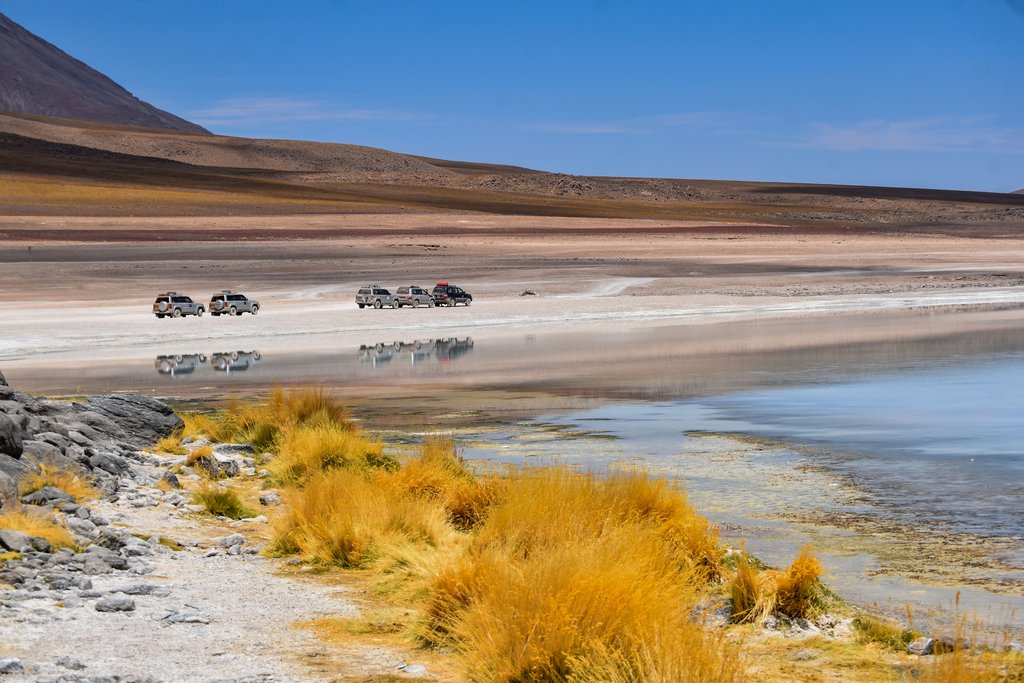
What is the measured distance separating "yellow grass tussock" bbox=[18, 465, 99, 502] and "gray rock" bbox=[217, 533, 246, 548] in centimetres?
163

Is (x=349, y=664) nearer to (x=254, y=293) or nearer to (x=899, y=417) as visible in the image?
(x=899, y=417)

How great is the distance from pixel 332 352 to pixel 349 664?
28500 mm

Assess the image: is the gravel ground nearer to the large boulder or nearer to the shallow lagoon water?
the shallow lagoon water

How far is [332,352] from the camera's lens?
35.7m

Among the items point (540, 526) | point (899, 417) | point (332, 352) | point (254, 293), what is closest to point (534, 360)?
point (332, 352)

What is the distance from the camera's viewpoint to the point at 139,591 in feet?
29.5

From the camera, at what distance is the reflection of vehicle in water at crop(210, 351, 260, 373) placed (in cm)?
3098

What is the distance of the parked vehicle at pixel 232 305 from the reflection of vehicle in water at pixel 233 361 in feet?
53.9

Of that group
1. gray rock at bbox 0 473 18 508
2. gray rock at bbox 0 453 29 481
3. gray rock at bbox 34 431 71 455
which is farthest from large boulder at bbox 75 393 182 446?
gray rock at bbox 0 473 18 508

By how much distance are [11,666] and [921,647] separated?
16.4 ft

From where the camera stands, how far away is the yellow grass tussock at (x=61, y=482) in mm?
11406

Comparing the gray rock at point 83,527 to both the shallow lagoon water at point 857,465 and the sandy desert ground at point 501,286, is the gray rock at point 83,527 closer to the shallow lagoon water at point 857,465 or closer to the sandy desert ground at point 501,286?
the shallow lagoon water at point 857,465

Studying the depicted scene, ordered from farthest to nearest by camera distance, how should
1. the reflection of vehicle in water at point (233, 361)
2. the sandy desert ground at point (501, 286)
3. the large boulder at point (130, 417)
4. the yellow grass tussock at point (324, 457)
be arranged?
the sandy desert ground at point (501, 286)
the reflection of vehicle in water at point (233, 361)
the large boulder at point (130, 417)
the yellow grass tussock at point (324, 457)

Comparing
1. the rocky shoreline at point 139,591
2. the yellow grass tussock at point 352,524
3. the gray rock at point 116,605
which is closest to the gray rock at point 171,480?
the rocky shoreline at point 139,591
